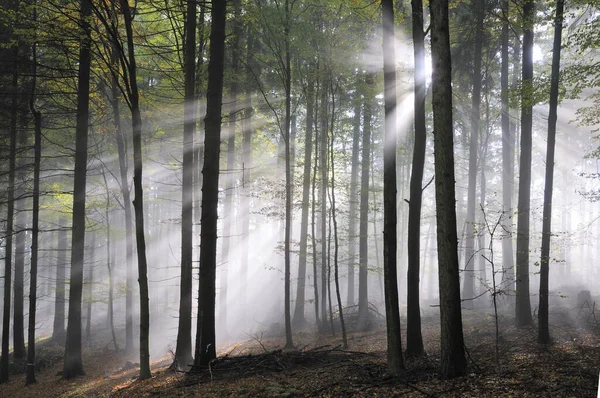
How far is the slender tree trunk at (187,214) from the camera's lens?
390 inches

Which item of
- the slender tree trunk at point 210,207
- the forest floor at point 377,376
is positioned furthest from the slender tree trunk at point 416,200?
the slender tree trunk at point 210,207

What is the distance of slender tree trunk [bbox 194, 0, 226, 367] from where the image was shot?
846cm

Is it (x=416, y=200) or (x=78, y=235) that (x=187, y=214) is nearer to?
(x=78, y=235)

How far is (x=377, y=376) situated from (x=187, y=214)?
6.57 meters

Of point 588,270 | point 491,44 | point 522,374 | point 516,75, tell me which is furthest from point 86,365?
point 588,270

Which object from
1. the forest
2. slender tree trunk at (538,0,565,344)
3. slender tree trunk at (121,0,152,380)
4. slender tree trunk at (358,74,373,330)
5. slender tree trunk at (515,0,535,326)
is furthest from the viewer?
slender tree trunk at (358,74,373,330)

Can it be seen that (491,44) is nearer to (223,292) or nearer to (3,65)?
(223,292)

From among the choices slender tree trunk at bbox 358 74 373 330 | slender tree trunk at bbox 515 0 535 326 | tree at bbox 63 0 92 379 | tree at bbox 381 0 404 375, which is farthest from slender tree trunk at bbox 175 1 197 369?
slender tree trunk at bbox 515 0 535 326

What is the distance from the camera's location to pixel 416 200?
846 cm

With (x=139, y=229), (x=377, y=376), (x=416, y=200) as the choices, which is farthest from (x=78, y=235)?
(x=416, y=200)

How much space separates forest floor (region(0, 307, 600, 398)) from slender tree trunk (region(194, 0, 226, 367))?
2.05ft

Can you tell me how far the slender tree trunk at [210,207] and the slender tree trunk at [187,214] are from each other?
1436 mm

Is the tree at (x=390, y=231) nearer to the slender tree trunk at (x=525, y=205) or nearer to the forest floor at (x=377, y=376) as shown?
the forest floor at (x=377, y=376)

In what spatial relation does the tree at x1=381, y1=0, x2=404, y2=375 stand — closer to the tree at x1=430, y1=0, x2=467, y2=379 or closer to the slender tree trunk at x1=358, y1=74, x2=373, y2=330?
the tree at x1=430, y1=0, x2=467, y2=379
